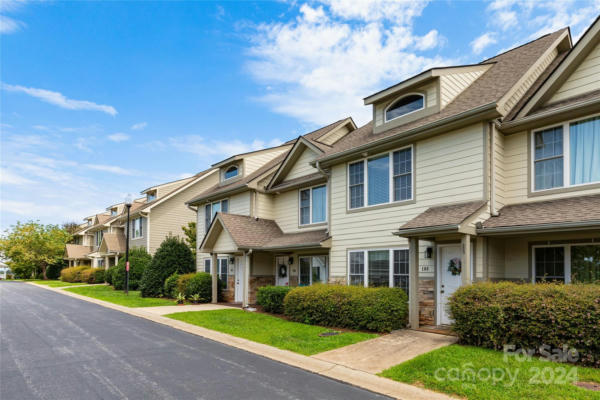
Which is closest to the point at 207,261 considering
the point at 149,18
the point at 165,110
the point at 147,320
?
the point at 147,320

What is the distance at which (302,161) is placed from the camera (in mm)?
17875

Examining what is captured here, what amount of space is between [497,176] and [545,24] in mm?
8997

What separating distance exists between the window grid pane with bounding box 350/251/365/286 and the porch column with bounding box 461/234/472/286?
402 cm

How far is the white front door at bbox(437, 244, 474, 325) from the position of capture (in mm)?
10672

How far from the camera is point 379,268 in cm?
1257

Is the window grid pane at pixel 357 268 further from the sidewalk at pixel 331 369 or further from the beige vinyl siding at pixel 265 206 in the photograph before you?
the beige vinyl siding at pixel 265 206

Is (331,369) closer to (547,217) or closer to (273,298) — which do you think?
(547,217)

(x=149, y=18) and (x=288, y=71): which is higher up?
(x=149, y=18)

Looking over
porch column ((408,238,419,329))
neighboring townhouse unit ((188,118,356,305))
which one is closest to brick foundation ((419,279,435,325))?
porch column ((408,238,419,329))

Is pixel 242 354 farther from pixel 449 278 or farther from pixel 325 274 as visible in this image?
pixel 325 274

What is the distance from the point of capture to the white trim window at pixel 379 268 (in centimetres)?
1189

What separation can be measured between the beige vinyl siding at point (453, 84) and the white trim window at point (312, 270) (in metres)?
7.57

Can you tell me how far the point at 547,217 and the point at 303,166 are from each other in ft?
34.8

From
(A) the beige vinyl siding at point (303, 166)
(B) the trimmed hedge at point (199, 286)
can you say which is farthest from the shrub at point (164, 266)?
(A) the beige vinyl siding at point (303, 166)
